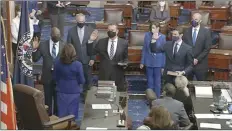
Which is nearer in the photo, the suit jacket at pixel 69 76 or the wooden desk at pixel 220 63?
the suit jacket at pixel 69 76

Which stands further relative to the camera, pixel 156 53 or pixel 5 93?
pixel 156 53

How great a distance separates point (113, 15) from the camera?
545 inches

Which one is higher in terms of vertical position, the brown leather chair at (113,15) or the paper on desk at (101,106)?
the brown leather chair at (113,15)

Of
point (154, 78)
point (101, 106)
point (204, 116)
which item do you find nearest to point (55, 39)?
point (101, 106)

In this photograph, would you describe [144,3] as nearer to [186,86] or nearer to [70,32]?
[70,32]

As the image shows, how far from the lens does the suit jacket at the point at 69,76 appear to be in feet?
28.2

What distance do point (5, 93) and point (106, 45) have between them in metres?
3.86

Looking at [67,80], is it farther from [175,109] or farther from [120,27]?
[120,27]

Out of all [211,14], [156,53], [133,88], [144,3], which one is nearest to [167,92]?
[156,53]

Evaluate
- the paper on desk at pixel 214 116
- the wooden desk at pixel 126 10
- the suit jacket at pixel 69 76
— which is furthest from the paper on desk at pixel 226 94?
the wooden desk at pixel 126 10

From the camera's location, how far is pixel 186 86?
8570mm

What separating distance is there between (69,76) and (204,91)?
7.06ft

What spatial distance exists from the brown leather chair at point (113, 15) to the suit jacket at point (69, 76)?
5.10 meters

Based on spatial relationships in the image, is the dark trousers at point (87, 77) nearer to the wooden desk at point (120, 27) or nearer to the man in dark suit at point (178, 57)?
the man in dark suit at point (178, 57)
